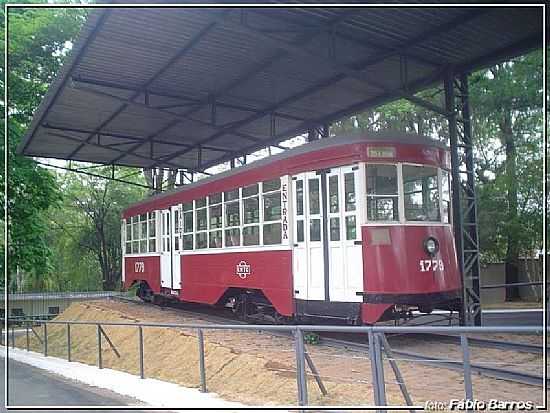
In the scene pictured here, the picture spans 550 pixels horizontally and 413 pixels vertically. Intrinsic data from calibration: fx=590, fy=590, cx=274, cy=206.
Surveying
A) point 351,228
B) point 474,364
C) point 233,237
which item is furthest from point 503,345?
point 233,237

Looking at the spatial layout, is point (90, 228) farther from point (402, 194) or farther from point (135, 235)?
point (402, 194)

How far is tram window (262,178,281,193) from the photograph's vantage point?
861 centimetres

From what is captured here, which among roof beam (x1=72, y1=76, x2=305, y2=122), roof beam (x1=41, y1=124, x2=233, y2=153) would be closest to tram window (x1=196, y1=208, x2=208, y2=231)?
roof beam (x1=72, y1=76, x2=305, y2=122)

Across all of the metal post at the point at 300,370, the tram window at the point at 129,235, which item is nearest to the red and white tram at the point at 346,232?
the metal post at the point at 300,370

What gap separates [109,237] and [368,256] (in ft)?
25.8

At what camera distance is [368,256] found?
7.37 meters

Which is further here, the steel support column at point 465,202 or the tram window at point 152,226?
the tram window at point 152,226

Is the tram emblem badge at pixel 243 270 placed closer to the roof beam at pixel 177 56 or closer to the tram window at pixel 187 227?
the tram window at pixel 187 227

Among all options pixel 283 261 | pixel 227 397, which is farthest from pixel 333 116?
pixel 227 397

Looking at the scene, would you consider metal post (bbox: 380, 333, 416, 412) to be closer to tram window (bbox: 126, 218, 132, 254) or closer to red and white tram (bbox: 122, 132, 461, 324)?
red and white tram (bbox: 122, 132, 461, 324)

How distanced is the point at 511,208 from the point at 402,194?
5.76 m

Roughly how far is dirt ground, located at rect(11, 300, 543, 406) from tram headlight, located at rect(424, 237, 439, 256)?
116 cm

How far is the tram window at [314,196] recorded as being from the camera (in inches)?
315

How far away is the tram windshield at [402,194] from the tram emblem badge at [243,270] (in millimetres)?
2497
